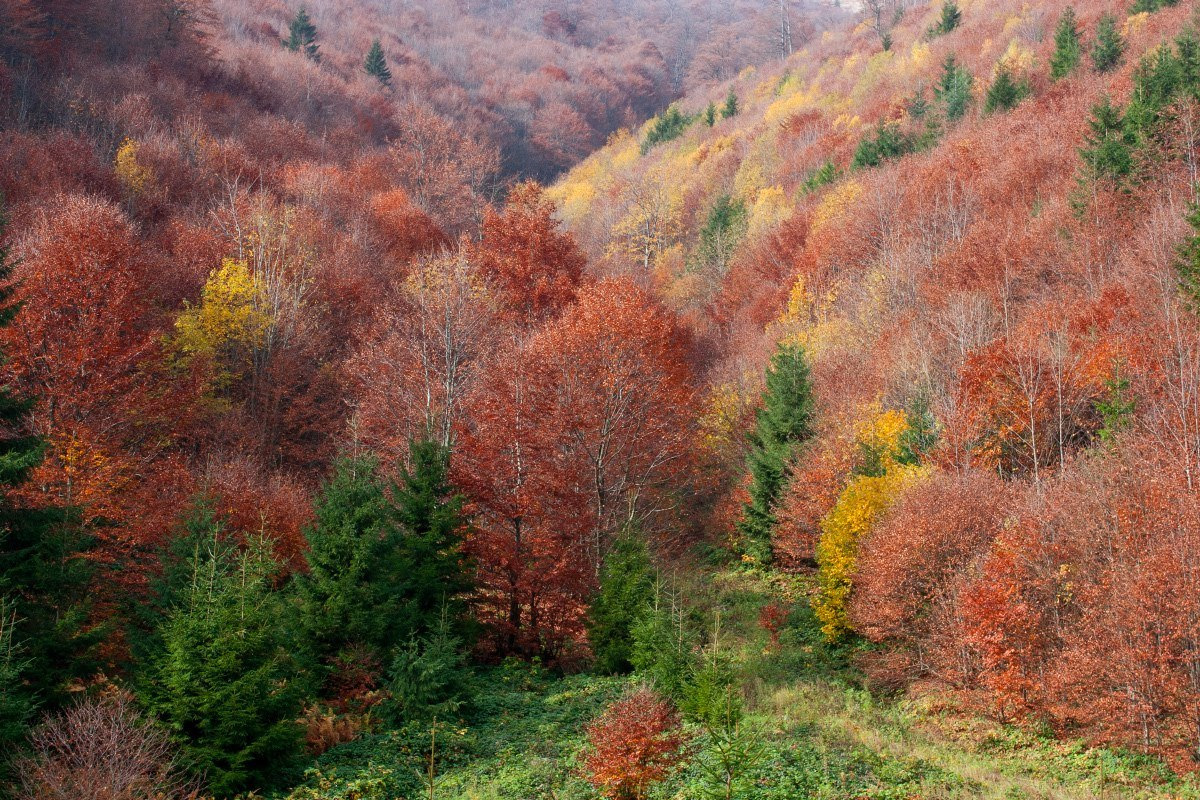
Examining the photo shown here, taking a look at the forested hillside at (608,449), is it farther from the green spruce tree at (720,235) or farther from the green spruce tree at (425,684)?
the green spruce tree at (720,235)

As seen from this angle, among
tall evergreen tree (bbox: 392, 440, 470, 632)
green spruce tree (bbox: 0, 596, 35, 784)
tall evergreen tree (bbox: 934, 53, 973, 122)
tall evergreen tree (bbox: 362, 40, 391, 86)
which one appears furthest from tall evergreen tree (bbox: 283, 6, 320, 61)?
green spruce tree (bbox: 0, 596, 35, 784)

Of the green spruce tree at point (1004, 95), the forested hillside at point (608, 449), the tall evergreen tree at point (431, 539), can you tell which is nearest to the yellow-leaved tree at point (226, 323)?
the forested hillside at point (608, 449)

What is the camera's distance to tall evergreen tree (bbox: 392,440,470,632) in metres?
19.9

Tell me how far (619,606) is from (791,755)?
23.2 ft

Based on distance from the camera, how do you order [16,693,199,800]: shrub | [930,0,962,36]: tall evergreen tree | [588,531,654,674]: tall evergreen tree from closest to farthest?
[16,693,199,800]: shrub, [588,531,654,674]: tall evergreen tree, [930,0,962,36]: tall evergreen tree

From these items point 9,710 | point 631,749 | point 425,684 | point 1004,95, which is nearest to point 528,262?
point 1004,95

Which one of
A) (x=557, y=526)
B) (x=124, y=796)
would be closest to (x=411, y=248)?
(x=557, y=526)

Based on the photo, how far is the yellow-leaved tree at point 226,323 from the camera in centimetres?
3281

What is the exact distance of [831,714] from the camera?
60.5ft

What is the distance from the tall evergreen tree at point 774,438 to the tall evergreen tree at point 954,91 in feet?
91.6

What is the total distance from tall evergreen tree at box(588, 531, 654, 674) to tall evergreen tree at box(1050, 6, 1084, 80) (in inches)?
1634

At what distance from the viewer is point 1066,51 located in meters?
46.5

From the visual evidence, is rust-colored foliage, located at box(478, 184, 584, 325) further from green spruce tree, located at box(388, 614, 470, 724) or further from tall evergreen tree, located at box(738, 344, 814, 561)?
green spruce tree, located at box(388, 614, 470, 724)

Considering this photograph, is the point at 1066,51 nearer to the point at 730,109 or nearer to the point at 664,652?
the point at 730,109
